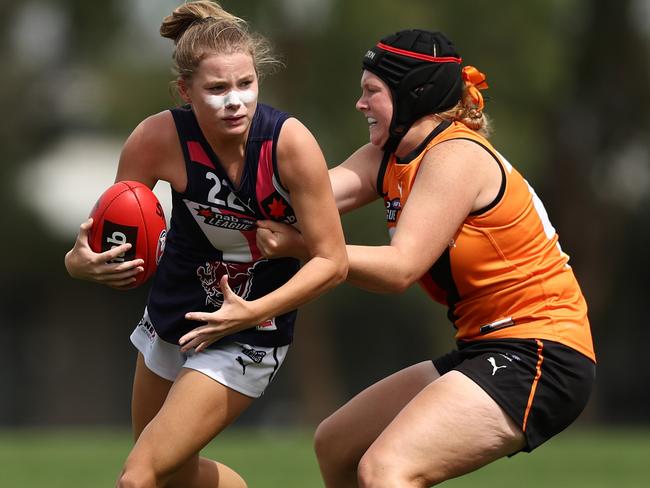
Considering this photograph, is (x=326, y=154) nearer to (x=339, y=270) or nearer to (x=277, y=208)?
(x=277, y=208)

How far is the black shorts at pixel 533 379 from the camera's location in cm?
468

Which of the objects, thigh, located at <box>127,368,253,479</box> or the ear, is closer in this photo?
thigh, located at <box>127,368,253,479</box>

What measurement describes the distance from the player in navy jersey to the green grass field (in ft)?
14.8

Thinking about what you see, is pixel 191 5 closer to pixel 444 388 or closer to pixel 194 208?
pixel 194 208

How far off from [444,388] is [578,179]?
16.5 metres

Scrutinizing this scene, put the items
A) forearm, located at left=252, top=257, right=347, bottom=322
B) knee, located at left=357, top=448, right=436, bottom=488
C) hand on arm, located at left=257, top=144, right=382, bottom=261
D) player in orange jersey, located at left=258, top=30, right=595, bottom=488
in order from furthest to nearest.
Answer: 1. hand on arm, located at left=257, top=144, right=382, bottom=261
2. forearm, located at left=252, top=257, right=347, bottom=322
3. player in orange jersey, located at left=258, top=30, right=595, bottom=488
4. knee, located at left=357, top=448, right=436, bottom=488

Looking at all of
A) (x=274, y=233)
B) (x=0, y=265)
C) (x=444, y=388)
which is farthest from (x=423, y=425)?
(x=0, y=265)

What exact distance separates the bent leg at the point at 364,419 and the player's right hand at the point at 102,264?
1075mm

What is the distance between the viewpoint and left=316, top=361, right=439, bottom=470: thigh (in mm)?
5129

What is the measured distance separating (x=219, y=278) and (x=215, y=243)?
0.52 ft

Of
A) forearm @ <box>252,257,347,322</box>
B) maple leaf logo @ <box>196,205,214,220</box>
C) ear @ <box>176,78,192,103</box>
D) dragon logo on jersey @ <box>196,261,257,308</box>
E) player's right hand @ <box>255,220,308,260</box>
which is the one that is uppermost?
ear @ <box>176,78,192,103</box>

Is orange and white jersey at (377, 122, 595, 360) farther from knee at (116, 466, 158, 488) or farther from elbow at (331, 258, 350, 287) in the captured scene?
knee at (116, 466, 158, 488)

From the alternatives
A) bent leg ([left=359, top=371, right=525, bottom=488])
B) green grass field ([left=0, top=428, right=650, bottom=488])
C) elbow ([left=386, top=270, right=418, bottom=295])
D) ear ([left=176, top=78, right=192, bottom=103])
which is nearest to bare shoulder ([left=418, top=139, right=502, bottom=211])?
elbow ([left=386, top=270, right=418, bottom=295])

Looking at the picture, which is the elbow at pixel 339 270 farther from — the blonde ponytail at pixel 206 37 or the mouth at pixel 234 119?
the blonde ponytail at pixel 206 37
